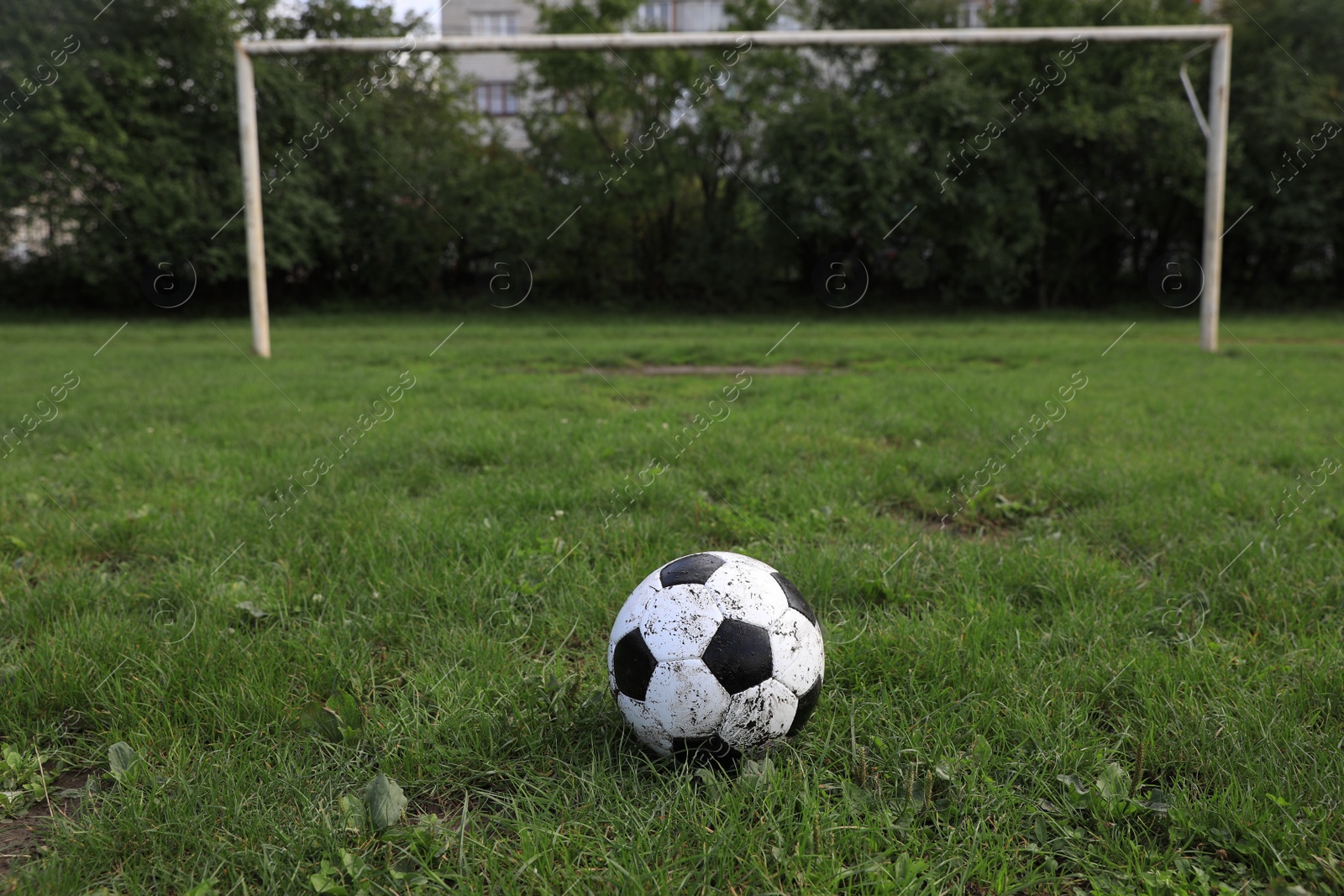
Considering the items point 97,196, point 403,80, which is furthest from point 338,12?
point 97,196

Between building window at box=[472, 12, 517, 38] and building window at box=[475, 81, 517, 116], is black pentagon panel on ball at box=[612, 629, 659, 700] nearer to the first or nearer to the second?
building window at box=[475, 81, 517, 116]

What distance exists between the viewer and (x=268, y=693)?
2.33 m

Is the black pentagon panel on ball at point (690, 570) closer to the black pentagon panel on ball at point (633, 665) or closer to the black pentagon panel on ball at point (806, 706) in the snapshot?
Result: the black pentagon panel on ball at point (633, 665)

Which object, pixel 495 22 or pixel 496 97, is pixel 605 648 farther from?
pixel 496 97

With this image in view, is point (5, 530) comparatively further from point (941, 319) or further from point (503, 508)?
point (941, 319)

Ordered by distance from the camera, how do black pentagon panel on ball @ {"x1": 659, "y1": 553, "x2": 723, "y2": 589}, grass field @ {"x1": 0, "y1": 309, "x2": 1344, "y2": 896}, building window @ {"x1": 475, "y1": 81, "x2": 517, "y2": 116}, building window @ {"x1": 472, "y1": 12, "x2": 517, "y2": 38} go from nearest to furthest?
grass field @ {"x1": 0, "y1": 309, "x2": 1344, "y2": 896} < black pentagon panel on ball @ {"x1": 659, "y1": 553, "x2": 723, "y2": 589} < building window @ {"x1": 472, "y1": 12, "x2": 517, "y2": 38} < building window @ {"x1": 475, "y1": 81, "x2": 517, "y2": 116}

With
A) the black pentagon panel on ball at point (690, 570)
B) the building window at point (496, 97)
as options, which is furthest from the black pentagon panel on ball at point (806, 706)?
the building window at point (496, 97)

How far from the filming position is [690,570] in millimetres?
2213

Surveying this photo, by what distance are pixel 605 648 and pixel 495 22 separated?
52.6m

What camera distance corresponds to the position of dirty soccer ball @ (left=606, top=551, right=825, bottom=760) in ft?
6.49

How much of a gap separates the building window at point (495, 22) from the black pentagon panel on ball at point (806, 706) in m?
51.8

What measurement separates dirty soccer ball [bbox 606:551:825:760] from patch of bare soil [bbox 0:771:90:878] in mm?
1282

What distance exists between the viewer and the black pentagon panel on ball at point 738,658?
198cm

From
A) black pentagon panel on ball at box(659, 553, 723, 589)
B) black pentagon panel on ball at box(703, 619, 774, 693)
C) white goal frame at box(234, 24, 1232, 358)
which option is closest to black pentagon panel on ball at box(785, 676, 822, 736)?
black pentagon panel on ball at box(703, 619, 774, 693)
